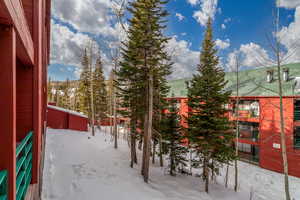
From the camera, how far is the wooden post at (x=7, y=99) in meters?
1.18

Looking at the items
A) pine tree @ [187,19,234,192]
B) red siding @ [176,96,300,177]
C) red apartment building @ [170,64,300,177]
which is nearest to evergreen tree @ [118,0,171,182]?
pine tree @ [187,19,234,192]

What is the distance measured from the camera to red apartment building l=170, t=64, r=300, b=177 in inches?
558

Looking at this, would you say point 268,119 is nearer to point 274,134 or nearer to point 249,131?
point 249,131

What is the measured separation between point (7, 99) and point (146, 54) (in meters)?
8.55

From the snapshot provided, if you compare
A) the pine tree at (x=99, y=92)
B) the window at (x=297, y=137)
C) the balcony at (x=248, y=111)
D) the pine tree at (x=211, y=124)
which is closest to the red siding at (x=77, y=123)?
the pine tree at (x=99, y=92)

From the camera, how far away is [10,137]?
1235 millimetres

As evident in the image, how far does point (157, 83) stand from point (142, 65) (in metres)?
1.75

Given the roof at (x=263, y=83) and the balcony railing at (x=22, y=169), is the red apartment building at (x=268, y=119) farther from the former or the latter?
the balcony railing at (x=22, y=169)

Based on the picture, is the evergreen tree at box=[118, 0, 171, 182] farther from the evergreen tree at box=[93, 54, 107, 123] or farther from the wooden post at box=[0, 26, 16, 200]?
the evergreen tree at box=[93, 54, 107, 123]

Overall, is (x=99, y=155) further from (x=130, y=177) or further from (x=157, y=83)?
(x=157, y=83)

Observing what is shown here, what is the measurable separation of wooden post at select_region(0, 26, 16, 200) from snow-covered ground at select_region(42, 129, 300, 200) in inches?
191

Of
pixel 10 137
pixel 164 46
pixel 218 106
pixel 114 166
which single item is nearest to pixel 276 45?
pixel 218 106

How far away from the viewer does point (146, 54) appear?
9.23 m

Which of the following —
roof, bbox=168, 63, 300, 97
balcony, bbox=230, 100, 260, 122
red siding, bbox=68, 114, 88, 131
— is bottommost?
red siding, bbox=68, 114, 88, 131
